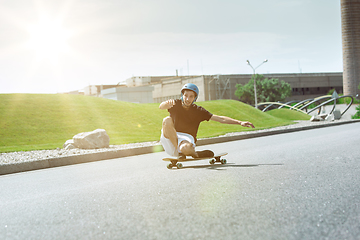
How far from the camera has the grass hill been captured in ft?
63.2

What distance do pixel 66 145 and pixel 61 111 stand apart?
12.6 m

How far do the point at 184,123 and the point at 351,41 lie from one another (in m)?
77.4

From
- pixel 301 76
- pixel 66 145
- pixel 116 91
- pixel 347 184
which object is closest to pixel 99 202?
pixel 347 184

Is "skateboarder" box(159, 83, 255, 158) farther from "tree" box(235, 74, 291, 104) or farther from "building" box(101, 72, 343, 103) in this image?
"tree" box(235, 74, 291, 104)

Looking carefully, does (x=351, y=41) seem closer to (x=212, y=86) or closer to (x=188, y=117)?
(x=212, y=86)

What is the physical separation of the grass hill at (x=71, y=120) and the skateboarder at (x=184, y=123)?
32.9 feet

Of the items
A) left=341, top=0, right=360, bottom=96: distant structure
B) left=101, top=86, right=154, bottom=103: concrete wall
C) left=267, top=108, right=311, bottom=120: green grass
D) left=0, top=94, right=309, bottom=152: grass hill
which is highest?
left=341, top=0, right=360, bottom=96: distant structure

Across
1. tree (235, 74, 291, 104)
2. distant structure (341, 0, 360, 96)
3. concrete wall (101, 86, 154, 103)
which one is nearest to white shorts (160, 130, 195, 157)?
concrete wall (101, 86, 154, 103)

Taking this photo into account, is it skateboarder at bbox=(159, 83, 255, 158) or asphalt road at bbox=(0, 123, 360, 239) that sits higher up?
skateboarder at bbox=(159, 83, 255, 158)

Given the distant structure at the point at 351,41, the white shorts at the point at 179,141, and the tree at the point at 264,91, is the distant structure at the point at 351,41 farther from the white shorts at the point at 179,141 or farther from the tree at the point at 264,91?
the white shorts at the point at 179,141

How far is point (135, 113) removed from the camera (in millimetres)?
28281

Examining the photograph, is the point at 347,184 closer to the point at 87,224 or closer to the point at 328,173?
the point at 328,173

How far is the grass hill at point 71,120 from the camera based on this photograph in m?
19.2

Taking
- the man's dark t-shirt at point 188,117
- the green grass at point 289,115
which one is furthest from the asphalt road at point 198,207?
the green grass at point 289,115
